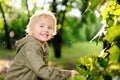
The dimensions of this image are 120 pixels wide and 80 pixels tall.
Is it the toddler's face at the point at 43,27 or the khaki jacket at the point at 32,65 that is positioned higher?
the toddler's face at the point at 43,27

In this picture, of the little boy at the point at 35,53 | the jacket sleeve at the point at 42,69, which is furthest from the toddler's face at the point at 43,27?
the jacket sleeve at the point at 42,69

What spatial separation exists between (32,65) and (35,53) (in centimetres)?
11

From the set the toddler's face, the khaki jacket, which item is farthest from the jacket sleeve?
the toddler's face

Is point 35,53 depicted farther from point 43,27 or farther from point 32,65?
point 43,27

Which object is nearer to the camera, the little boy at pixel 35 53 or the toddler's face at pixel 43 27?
the little boy at pixel 35 53

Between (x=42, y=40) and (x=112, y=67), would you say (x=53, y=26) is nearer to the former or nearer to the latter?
(x=42, y=40)

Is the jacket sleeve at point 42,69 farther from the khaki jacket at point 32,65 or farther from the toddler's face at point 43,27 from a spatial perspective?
the toddler's face at point 43,27

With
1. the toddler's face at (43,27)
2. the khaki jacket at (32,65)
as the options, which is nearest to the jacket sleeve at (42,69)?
the khaki jacket at (32,65)

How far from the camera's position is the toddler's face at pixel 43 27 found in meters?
3.29

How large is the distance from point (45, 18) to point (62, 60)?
30.2 feet

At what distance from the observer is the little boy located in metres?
3.00

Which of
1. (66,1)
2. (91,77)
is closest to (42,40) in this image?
(91,77)

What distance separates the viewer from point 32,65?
3039mm

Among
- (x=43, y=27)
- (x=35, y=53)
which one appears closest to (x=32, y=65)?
(x=35, y=53)
